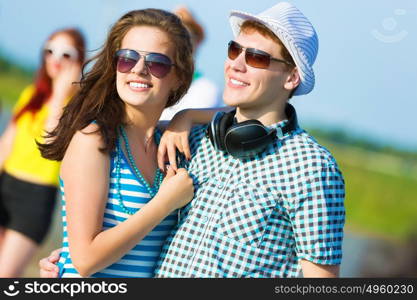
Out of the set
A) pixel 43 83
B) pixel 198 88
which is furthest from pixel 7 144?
pixel 198 88

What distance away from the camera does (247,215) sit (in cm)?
289

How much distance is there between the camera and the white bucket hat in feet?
9.75

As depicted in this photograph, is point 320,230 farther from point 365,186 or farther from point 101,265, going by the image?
point 365,186

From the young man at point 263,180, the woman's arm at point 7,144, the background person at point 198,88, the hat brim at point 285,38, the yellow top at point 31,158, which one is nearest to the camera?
the young man at point 263,180

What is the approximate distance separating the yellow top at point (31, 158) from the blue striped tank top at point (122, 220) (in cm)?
248

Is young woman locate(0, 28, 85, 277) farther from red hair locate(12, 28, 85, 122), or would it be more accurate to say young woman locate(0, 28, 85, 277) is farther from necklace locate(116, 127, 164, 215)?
necklace locate(116, 127, 164, 215)

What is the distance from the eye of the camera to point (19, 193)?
5.49 meters

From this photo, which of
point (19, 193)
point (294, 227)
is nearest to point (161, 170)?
point (294, 227)

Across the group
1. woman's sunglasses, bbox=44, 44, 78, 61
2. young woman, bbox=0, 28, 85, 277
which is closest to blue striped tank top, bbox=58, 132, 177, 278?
young woman, bbox=0, 28, 85, 277

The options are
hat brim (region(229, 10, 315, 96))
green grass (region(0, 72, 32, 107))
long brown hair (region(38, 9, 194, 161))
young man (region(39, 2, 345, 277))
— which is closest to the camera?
young man (region(39, 2, 345, 277))

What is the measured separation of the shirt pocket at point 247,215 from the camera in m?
2.87

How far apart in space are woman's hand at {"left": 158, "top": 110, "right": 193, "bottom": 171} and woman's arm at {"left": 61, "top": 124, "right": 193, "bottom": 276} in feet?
0.73

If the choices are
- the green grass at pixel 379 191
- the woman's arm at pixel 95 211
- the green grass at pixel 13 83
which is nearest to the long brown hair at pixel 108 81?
the woman's arm at pixel 95 211

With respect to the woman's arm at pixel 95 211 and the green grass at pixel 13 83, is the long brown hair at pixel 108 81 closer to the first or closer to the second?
the woman's arm at pixel 95 211
